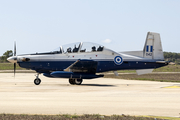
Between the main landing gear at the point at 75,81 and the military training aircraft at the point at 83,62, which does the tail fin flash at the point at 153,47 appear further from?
the main landing gear at the point at 75,81

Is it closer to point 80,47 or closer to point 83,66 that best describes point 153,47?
point 80,47

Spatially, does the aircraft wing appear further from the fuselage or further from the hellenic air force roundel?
the hellenic air force roundel

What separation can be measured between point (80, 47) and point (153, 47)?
5622 mm

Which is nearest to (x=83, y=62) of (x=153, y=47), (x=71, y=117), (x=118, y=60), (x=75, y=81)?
(x=75, y=81)

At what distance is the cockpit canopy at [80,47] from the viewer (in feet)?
63.3

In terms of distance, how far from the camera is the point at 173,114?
25.4ft

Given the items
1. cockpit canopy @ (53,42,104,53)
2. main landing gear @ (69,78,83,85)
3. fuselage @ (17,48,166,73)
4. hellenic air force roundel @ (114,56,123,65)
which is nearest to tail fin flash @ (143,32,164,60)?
fuselage @ (17,48,166,73)

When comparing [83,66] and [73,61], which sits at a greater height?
[73,61]

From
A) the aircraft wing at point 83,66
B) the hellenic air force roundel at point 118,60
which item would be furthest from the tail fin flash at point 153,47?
the aircraft wing at point 83,66

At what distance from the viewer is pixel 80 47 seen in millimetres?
19328

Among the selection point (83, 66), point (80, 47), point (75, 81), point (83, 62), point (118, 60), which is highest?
point (80, 47)

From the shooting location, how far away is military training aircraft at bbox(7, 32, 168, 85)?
1898cm

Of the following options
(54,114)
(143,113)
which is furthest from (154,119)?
(54,114)

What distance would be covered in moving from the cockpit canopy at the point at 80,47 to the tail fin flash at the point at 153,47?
3.56 meters
